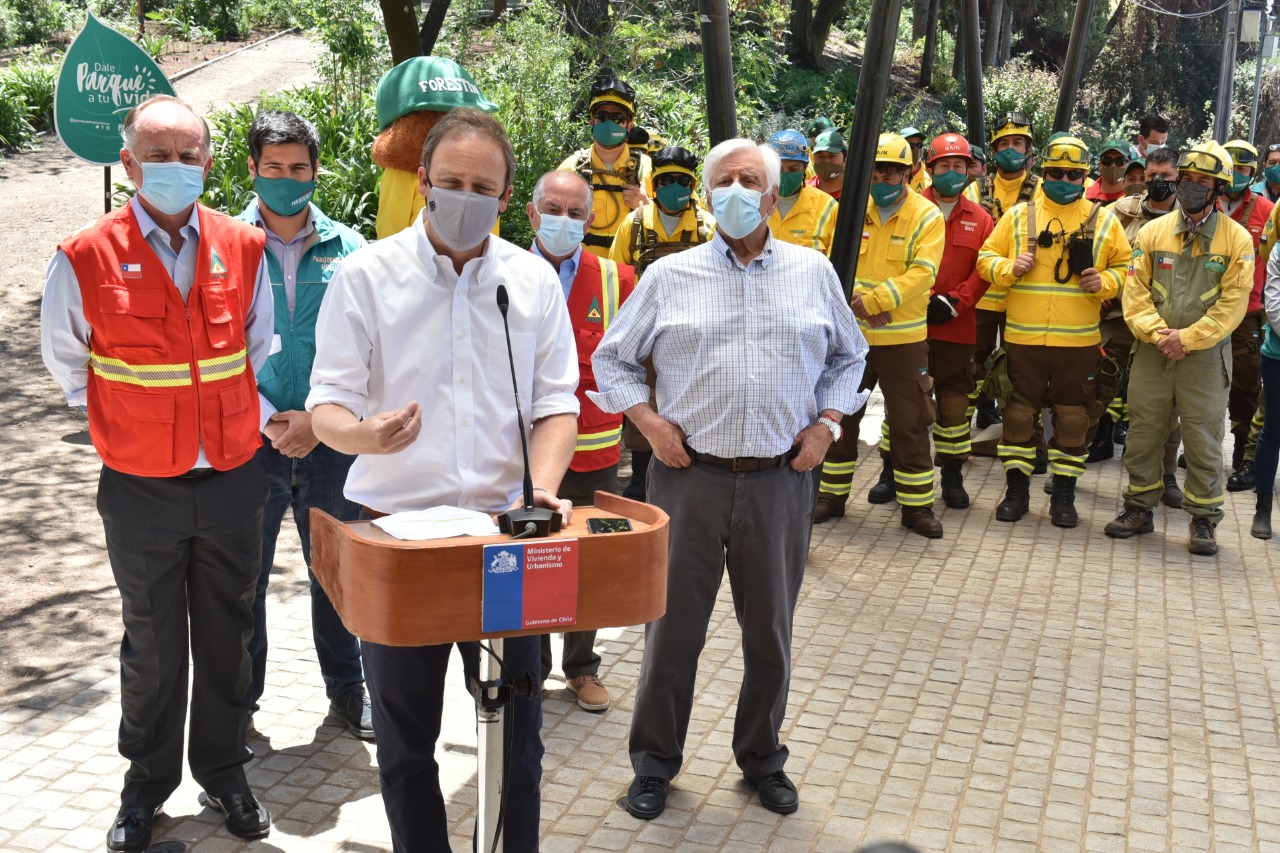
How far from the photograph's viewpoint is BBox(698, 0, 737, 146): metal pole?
7223 millimetres

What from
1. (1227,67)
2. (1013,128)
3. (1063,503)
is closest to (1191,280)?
(1063,503)

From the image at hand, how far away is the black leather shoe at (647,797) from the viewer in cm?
484

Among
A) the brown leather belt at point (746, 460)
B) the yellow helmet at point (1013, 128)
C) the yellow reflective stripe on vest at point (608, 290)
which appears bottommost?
the brown leather belt at point (746, 460)

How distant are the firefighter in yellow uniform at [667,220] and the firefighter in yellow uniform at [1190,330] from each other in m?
2.98

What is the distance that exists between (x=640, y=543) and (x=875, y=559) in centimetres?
551

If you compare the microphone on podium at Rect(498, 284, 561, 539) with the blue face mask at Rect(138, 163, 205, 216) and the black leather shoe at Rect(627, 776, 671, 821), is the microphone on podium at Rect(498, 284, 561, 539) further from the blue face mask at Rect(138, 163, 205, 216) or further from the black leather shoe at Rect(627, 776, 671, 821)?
the black leather shoe at Rect(627, 776, 671, 821)

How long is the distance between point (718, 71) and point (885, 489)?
3.56m

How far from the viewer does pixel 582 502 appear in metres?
5.79

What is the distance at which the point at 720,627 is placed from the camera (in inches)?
272

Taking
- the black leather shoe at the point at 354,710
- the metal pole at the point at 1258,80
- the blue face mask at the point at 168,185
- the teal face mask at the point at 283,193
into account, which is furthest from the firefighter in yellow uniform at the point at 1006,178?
the metal pole at the point at 1258,80

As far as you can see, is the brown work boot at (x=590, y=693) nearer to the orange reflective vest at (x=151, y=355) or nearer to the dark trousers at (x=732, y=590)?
the dark trousers at (x=732, y=590)

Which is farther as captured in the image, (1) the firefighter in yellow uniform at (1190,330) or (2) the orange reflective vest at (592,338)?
(1) the firefighter in yellow uniform at (1190,330)

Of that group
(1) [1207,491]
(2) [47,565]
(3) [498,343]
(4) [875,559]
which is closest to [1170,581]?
(1) [1207,491]

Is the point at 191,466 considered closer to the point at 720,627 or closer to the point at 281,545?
the point at 720,627
